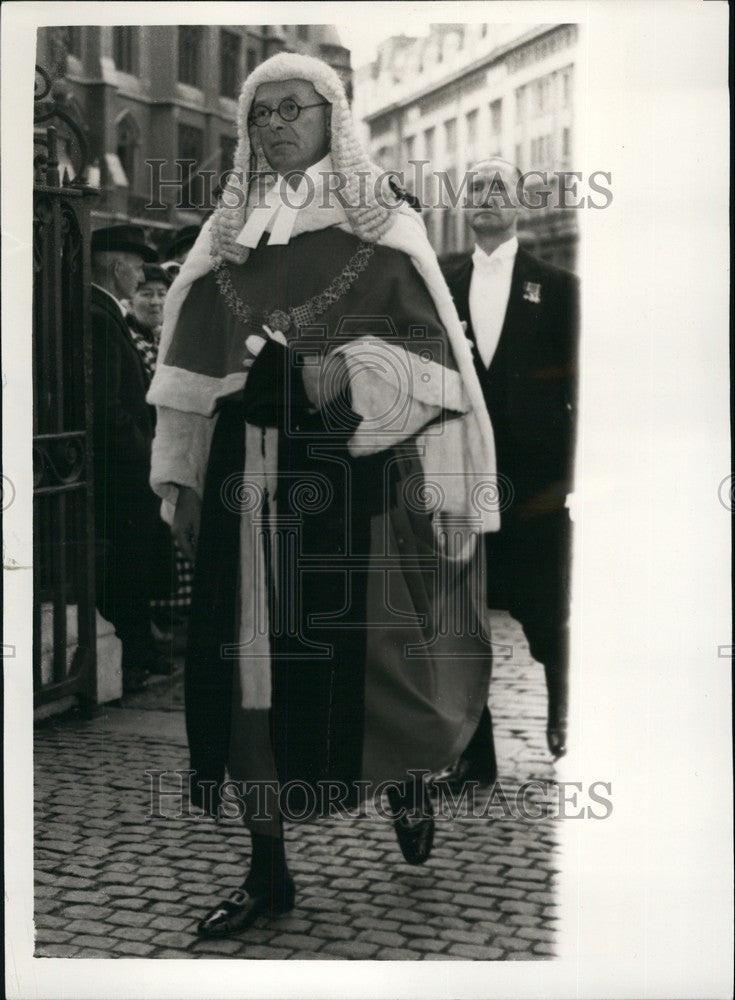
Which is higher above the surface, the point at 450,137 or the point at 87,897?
the point at 450,137

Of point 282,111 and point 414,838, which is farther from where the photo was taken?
point 414,838

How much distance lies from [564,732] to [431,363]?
4.75ft

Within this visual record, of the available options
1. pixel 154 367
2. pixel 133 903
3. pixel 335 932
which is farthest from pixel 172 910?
pixel 154 367

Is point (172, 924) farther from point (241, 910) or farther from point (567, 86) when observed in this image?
point (567, 86)

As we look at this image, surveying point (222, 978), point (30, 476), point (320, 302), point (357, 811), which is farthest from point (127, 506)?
point (222, 978)

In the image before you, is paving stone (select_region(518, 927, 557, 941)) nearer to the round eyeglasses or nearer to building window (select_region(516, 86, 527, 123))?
building window (select_region(516, 86, 527, 123))

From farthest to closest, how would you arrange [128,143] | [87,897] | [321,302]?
[87,897], [128,143], [321,302]

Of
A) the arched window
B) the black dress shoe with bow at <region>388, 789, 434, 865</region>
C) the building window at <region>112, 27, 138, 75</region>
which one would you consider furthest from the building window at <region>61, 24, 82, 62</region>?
the black dress shoe with bow at <region>388, 789, 434, 865</region>

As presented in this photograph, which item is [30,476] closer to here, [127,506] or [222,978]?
[127,506]

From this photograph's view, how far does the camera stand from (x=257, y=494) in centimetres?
485

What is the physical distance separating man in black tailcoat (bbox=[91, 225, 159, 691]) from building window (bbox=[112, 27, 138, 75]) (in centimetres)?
58

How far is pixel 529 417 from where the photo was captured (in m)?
4.87

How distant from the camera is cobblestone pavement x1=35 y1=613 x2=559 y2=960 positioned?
483 centimetres

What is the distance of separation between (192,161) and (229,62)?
38cm
